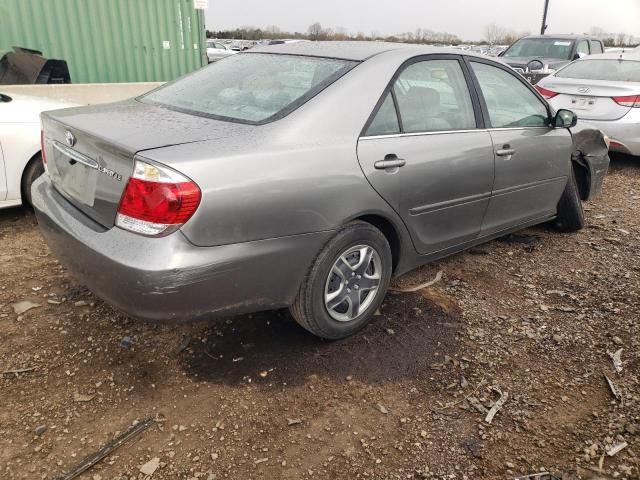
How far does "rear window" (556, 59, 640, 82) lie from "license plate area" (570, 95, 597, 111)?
694 millimetres

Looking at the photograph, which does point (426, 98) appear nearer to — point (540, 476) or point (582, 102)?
point (540, 476)

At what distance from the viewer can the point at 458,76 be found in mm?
3406

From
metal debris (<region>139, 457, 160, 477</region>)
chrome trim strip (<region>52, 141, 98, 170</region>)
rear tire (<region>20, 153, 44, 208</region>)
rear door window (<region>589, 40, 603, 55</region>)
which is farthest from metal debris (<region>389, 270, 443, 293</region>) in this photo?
rear door window (<region>589, 40, 603, 55</region>)

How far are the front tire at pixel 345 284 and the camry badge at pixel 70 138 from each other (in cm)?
134

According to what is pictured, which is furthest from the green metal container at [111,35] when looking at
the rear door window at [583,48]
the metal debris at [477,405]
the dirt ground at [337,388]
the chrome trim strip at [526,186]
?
the rear door window at [583,48]

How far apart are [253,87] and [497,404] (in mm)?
2082

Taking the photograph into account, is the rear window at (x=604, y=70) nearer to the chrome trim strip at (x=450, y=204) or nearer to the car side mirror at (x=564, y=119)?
the car side mirror at (x=564, y=119)

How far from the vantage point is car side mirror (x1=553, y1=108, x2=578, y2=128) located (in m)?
3.92

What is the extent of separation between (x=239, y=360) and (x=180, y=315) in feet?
1.94

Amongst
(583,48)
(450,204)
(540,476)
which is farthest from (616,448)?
(583,48)

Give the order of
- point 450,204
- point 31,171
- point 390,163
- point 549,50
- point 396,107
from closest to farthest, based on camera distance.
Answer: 1. point 390,163
2. point 396,107
3. point 450,204
4. point 31,171
5. point 549,50

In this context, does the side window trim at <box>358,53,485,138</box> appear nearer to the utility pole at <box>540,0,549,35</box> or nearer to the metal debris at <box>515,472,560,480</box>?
the metal debris at <box>515,472,560,480</box>

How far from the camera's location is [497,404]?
2.53 meters

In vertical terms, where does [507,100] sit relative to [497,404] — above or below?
above
